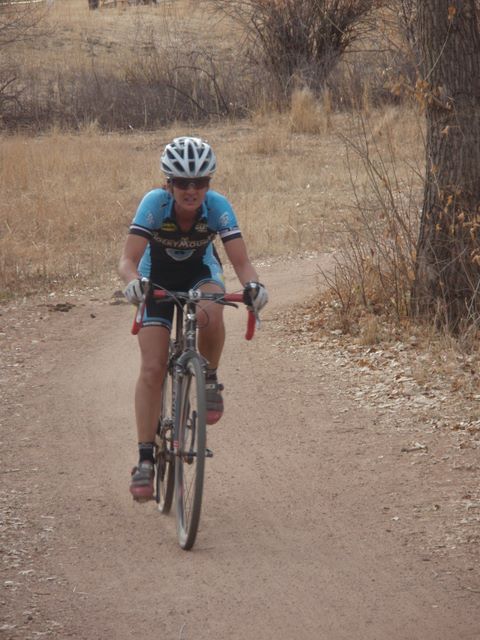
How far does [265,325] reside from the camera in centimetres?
879

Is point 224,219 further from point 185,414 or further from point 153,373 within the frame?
point 185,414

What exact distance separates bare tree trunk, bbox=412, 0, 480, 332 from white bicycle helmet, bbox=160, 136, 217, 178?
9.63 ft

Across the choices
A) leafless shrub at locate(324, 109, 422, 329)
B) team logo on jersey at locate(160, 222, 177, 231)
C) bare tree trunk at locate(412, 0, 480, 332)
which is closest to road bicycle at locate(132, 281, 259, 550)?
team logo on jersey at locate(160, 222, 177, 231)

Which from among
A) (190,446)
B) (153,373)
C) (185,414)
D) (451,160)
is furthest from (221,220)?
(451,160)

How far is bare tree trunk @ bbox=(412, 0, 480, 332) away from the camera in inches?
285

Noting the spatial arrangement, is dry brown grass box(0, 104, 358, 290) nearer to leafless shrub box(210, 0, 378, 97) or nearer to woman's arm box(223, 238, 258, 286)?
leafless shrub box(210, 0, 378, 97)

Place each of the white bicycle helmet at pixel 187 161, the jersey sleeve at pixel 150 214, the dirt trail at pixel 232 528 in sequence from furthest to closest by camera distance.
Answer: the jersey sleeve at pixel 150 214
the white bicycle helmet at pixel 187 161
the dirt trail at pixel 232 528

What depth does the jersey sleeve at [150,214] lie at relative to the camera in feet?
15.6

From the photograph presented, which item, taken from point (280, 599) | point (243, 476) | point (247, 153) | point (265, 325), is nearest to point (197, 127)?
point (247, 153)

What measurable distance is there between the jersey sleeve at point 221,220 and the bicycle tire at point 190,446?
627mm

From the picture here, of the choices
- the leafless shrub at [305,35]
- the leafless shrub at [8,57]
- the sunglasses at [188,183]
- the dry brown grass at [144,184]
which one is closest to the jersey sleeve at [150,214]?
the sunglasses at [188,183]

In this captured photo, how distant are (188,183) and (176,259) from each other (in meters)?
0.43

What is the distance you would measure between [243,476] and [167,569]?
A: 1192mm

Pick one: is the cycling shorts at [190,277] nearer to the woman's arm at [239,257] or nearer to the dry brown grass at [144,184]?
the woman's arm at [239,257]
